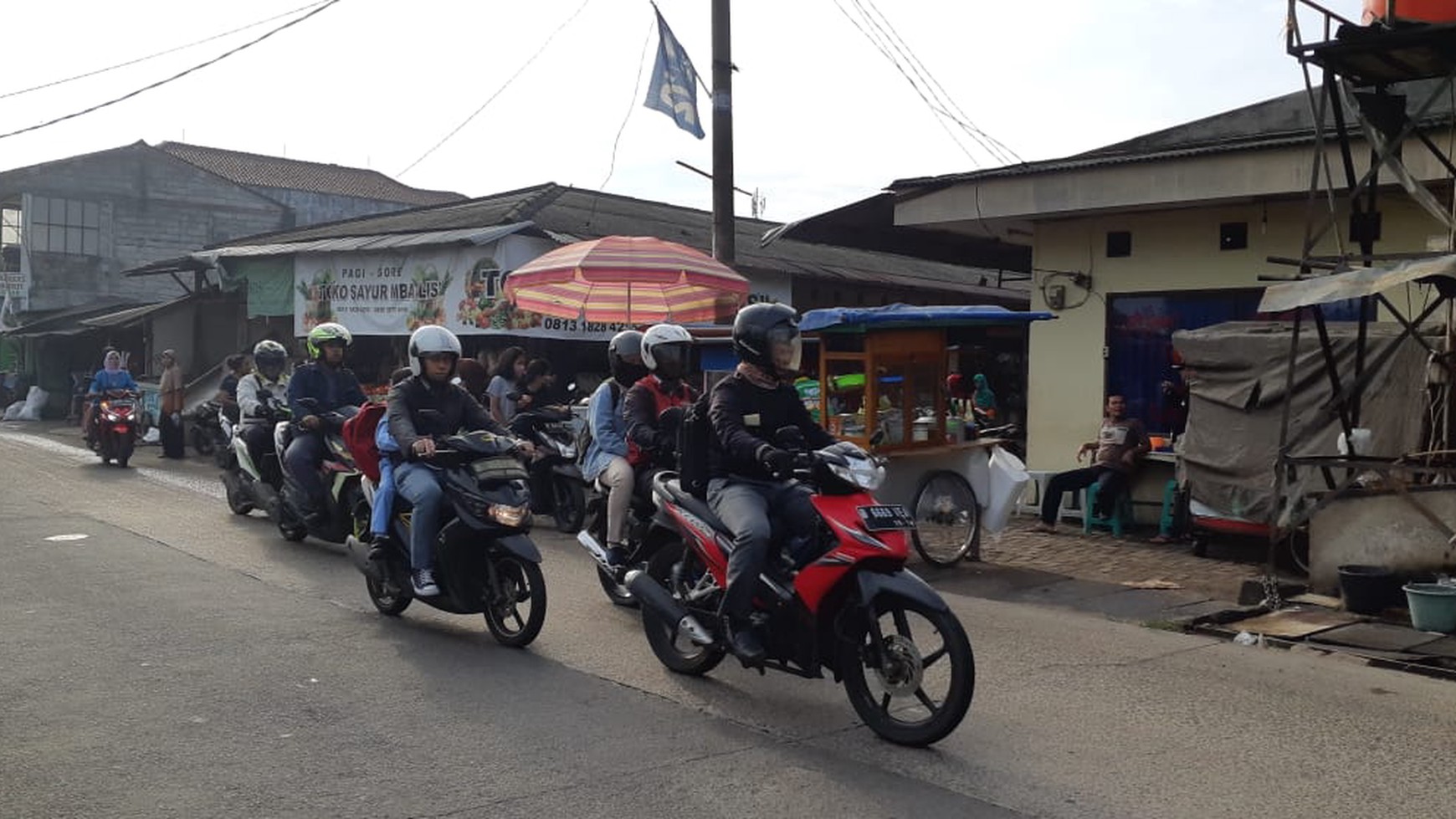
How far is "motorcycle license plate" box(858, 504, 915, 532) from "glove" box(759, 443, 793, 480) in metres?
0.37

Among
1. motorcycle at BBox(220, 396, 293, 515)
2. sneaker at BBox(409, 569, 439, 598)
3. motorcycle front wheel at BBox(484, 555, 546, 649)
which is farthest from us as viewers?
motorcycle at BBox(220, 396, 293, 515)

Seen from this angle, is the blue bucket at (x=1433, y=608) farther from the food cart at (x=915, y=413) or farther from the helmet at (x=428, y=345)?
the helmet at (x=428, y=345)

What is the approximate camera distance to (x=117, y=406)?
18.8 metres

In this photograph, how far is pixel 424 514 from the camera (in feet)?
24.5

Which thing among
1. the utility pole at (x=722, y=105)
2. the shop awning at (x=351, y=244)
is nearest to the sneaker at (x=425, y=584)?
the utility pole at (x=722, y=105)

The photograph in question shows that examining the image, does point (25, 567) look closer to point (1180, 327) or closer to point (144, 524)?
point (144, 524)

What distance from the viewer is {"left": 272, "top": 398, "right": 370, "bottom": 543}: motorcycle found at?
1034cm

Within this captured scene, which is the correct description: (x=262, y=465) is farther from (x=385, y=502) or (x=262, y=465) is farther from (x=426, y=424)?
(x=426, y=424)

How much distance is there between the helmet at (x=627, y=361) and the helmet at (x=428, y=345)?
134 centimetres

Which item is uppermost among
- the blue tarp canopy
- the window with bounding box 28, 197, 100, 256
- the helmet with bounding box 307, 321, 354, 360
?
the window with bounding box 28, 197, 100, 256

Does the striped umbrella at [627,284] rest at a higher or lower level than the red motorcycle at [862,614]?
higher

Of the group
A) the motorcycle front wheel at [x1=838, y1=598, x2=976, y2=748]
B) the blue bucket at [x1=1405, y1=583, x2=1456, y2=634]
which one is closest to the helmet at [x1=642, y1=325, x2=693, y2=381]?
the motorcycle front wheel at [x1=838, y1=598, x2=976, y2=748]

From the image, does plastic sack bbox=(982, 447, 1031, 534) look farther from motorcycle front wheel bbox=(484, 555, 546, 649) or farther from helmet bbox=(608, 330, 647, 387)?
motorcycle front wheel bbox=(484, 555, 546, 649)

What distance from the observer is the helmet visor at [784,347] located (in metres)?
6.20
